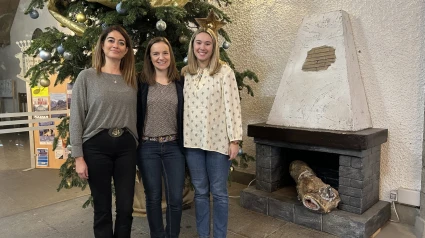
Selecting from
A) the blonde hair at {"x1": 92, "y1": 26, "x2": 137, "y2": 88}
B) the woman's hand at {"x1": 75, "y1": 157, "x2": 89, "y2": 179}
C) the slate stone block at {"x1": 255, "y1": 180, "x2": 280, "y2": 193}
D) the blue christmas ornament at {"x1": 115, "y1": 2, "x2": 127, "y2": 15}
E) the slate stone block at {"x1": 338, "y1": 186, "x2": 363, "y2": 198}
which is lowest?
the slate stone block at {"x1": 255, "y1": 180, "x2": 280, "y2": 193}

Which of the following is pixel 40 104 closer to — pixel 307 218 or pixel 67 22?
pixel 67 22

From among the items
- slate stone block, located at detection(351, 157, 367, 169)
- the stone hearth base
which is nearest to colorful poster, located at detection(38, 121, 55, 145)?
the stone hearth base

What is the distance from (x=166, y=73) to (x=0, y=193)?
277 cm

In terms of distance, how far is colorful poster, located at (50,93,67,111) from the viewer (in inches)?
166

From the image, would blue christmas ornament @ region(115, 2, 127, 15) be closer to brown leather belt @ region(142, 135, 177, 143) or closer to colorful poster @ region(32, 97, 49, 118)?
brown leather belt @ region(142, 135, 177, 143)

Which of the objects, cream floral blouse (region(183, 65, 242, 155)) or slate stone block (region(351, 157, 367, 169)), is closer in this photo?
cream floral blouse (region(183, 65, 242, 155))

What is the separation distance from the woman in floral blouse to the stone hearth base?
2.91 ft

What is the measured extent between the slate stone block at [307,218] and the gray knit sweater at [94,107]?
1.65 meters

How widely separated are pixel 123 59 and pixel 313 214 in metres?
1.88

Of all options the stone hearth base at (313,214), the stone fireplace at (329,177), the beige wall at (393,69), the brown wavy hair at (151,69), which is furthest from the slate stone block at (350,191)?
the brown wavy hair at (151,69)

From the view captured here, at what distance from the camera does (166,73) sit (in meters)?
1.99

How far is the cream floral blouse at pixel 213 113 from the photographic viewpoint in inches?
75.5

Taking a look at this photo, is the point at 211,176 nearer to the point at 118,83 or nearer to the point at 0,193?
the point at 118,83

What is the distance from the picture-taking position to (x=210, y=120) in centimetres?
193
